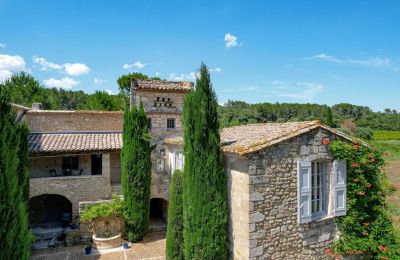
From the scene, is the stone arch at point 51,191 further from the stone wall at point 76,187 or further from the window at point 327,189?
the window at point 327,189

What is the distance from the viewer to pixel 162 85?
1909 cm

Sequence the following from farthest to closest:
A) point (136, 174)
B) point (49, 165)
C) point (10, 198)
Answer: point (49, 165), point (136, 174), point (10, 198)

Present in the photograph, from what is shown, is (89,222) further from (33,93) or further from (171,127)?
(33,93)

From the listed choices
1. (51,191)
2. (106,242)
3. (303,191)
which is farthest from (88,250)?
(303,191)

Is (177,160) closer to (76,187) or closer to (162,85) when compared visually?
(76,187)

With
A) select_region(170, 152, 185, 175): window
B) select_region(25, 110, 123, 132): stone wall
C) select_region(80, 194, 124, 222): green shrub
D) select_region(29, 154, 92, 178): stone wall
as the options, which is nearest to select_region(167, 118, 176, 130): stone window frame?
select_region(25, 110, 123, 132): stone wall

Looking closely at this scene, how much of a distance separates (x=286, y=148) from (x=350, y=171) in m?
3.03

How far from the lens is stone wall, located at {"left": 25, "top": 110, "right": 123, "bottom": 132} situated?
57.0ft

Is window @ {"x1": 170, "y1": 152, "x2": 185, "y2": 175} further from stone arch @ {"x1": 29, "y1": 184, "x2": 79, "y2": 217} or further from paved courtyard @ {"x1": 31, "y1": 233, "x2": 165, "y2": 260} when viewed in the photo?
stone arch @ {"x1": 29, "y1": 184, "x2": 79, "y2": 217}

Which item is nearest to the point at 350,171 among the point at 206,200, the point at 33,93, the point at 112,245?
the point at 206,200

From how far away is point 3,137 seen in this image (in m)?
5.87

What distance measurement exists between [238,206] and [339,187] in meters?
3.90

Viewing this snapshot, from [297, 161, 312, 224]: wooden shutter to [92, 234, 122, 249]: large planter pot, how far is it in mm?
8744

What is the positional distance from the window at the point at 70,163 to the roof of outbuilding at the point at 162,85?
20.2 ft
